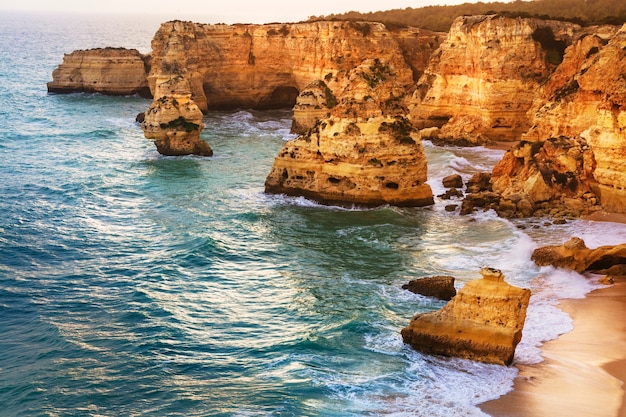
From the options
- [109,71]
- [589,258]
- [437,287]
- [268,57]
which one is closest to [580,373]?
[437,287]

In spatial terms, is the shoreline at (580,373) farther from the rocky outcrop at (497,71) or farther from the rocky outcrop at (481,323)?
the rocky outcrop at (497,71)

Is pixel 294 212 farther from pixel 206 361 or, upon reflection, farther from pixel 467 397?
pixel 467 397

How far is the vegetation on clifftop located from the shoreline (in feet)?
111

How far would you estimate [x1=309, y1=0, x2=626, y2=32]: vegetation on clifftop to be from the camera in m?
64.9

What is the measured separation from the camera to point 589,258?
25422mm

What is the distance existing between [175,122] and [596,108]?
908 inches

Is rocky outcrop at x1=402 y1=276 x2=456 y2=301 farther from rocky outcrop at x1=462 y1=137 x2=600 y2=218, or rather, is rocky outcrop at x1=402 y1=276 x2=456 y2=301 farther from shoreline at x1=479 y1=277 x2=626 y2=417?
rocky outcrop at x1=462 y1=137 x2=600 y2=218

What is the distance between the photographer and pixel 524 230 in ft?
100

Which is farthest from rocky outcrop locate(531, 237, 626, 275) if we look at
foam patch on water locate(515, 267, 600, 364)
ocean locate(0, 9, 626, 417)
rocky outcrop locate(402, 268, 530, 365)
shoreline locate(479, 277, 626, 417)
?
rocky outcrop locate(402, 268, 530, 365)

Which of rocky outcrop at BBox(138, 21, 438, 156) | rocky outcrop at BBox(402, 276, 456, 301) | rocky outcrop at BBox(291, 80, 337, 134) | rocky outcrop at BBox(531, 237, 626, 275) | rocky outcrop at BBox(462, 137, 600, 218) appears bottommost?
rocky outcrop at BBox(402, 276, 456, 301)

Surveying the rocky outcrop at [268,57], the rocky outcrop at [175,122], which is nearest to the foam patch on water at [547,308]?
the rocky outcrop at [175,122]

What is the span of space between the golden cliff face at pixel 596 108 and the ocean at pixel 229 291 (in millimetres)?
2223

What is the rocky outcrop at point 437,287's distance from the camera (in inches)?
903

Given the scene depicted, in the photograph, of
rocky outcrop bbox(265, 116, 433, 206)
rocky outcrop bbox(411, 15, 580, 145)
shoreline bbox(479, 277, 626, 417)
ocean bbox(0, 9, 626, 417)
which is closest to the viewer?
shoreline bbox(479, 277, 626, 417)
